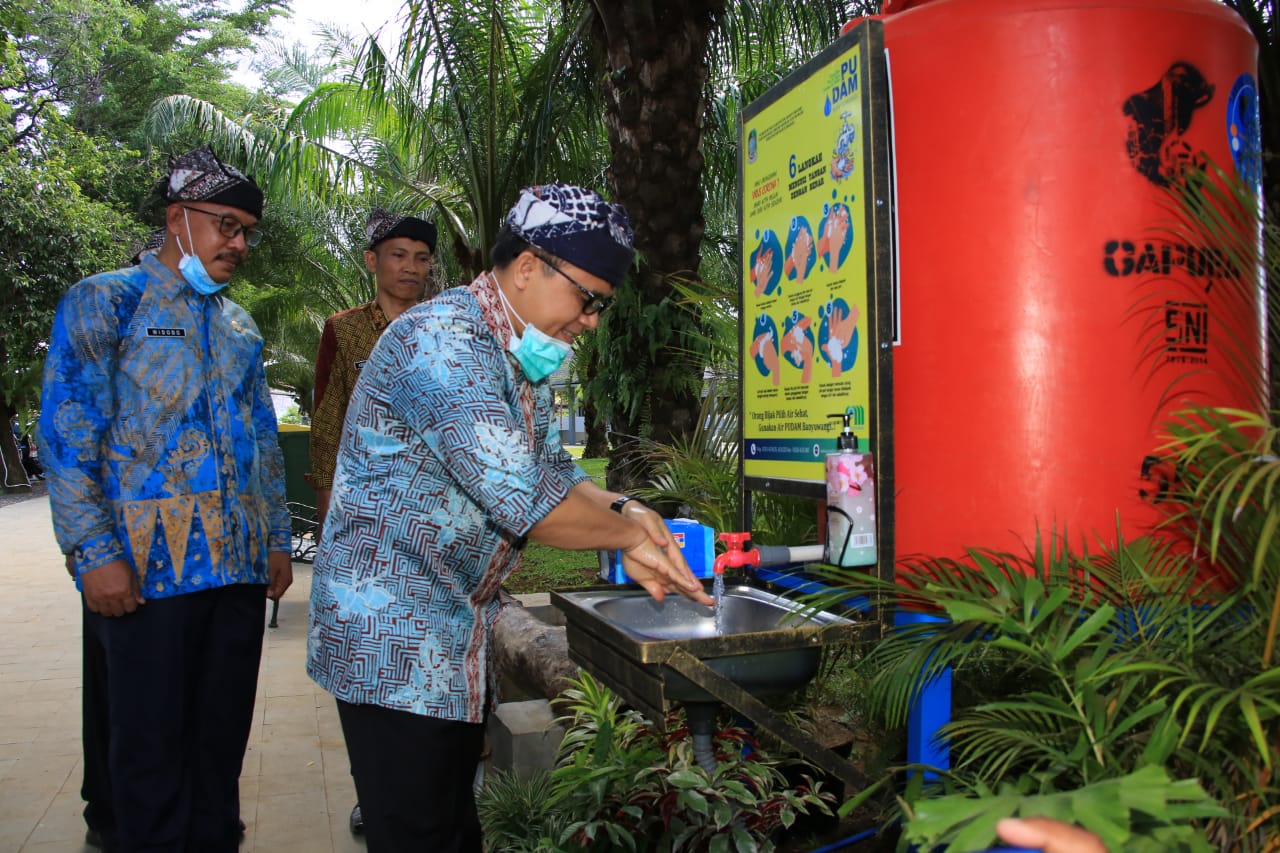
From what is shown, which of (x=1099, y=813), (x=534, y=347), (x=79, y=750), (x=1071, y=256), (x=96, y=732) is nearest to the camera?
(x=1099, y=813)

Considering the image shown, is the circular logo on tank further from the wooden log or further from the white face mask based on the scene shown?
the wooden log

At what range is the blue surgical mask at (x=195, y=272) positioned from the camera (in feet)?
10.3

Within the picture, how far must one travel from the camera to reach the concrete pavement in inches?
153

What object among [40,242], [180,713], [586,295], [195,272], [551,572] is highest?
[40,242]

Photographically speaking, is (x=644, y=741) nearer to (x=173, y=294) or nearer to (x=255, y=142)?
(x=173, y=294)

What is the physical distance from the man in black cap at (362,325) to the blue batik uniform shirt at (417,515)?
6.41 feet

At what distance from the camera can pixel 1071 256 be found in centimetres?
248

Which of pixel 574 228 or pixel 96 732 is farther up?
pixel 574 228

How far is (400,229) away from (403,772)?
262 centimetres

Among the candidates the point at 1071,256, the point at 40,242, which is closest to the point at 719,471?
the point at 1071,256

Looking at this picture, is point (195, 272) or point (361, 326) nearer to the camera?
point (195, 272)

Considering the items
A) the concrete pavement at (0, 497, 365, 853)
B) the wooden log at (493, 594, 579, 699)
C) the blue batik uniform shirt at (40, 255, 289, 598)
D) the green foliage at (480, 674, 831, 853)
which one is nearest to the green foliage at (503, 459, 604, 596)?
the concrete pavement at (0, 497, 365, 853)

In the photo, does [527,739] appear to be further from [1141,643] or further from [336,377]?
[1141,643]

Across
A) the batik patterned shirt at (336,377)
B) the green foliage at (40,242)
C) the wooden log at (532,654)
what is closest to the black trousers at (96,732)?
the batik patterned shirt at (336,377)
